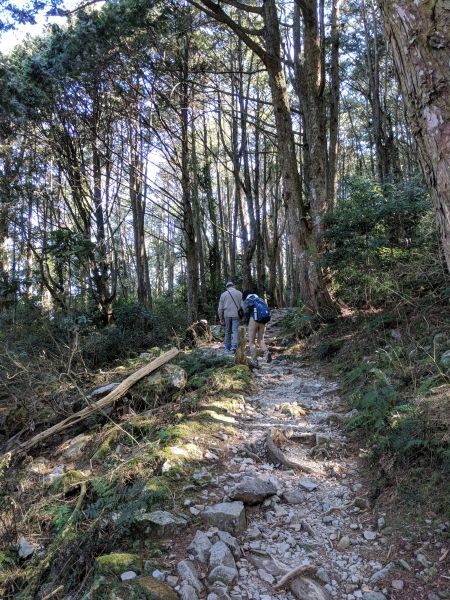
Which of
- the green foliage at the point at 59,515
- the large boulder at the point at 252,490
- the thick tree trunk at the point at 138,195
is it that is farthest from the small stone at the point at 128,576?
the thick tree trunk at the point at 138,195

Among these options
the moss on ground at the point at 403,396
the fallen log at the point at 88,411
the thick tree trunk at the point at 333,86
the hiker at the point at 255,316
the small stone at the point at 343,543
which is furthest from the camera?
the thick tree trunk at the point at 333,86

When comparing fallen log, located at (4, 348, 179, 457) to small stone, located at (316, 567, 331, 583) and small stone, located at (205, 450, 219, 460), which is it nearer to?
small stone, located at (205, 450, 219, 460)

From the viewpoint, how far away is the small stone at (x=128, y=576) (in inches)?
107

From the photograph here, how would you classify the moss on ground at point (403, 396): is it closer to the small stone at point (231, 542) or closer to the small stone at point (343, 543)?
the small stone at point (343, 543)

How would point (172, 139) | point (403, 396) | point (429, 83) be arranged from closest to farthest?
point (429, 83)
point (403, 396)
point (172, 139)

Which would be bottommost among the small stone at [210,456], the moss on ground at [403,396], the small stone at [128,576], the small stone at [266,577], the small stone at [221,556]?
the small stone at [266,577]

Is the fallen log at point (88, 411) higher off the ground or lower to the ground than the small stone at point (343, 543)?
higher

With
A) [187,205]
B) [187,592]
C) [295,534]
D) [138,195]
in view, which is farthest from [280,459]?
[138,195]

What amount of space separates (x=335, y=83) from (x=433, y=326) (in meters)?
9.27

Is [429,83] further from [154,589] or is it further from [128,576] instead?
[128,576]

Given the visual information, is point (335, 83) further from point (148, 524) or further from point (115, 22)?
point (148, 524)

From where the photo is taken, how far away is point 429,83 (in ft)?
5.65

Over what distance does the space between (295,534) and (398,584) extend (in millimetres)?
842

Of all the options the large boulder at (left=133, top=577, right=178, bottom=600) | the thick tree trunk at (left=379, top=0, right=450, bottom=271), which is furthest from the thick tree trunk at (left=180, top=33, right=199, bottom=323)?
the thick tree trunk at (left=379, top=0, right=450, bottom=271)
